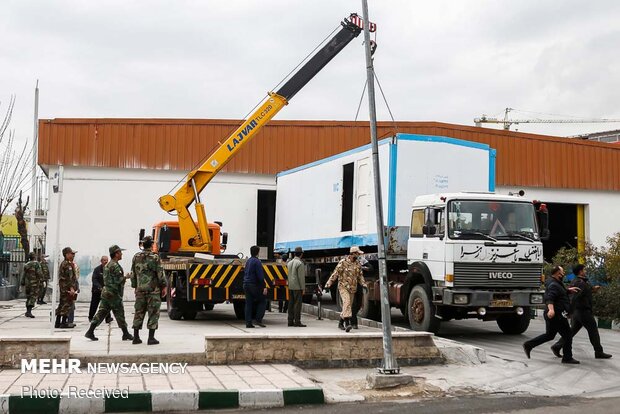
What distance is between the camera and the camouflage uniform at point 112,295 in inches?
452

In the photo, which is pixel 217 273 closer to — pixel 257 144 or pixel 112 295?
pixel 112 295

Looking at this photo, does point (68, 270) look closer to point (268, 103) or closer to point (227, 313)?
point (227, 313)

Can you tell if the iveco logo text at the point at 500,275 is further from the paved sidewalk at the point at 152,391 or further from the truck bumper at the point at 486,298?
the paved sidewalk at the point at 152,391

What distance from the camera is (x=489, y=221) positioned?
13.3m

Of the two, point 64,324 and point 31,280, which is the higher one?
point 31,280

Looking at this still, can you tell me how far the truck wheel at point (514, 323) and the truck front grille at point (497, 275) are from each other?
1307mm

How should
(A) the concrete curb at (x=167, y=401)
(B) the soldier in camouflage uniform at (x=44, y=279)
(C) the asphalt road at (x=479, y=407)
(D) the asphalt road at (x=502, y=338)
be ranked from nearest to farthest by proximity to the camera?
(A) the concrete curb at (x=167, y=401), (C) the asphalt road at (x=479, y=407), (D) the asphalt road at (x=502, y=338), (B) the soldier in camouflage uniform at (x=44, y=279)

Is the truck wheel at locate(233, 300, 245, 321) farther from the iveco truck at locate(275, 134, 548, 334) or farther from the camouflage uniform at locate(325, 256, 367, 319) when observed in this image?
the camouflage uniform at locate(325, 256, 367, 319)

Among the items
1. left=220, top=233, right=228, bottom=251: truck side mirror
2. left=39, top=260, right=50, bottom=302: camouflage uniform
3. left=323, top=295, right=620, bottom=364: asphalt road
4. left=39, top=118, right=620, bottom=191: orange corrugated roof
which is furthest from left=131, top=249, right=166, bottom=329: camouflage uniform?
left=39, top=118, right=620, bottom=191: orange corrugated roof

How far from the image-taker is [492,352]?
12117 millimetres

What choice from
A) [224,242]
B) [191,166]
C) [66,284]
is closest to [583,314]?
[66,284]

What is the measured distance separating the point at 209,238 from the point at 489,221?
788 cm

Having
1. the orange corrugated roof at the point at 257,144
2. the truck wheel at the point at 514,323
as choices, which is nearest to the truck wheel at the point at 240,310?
the truck wheel at the point at 514,323
